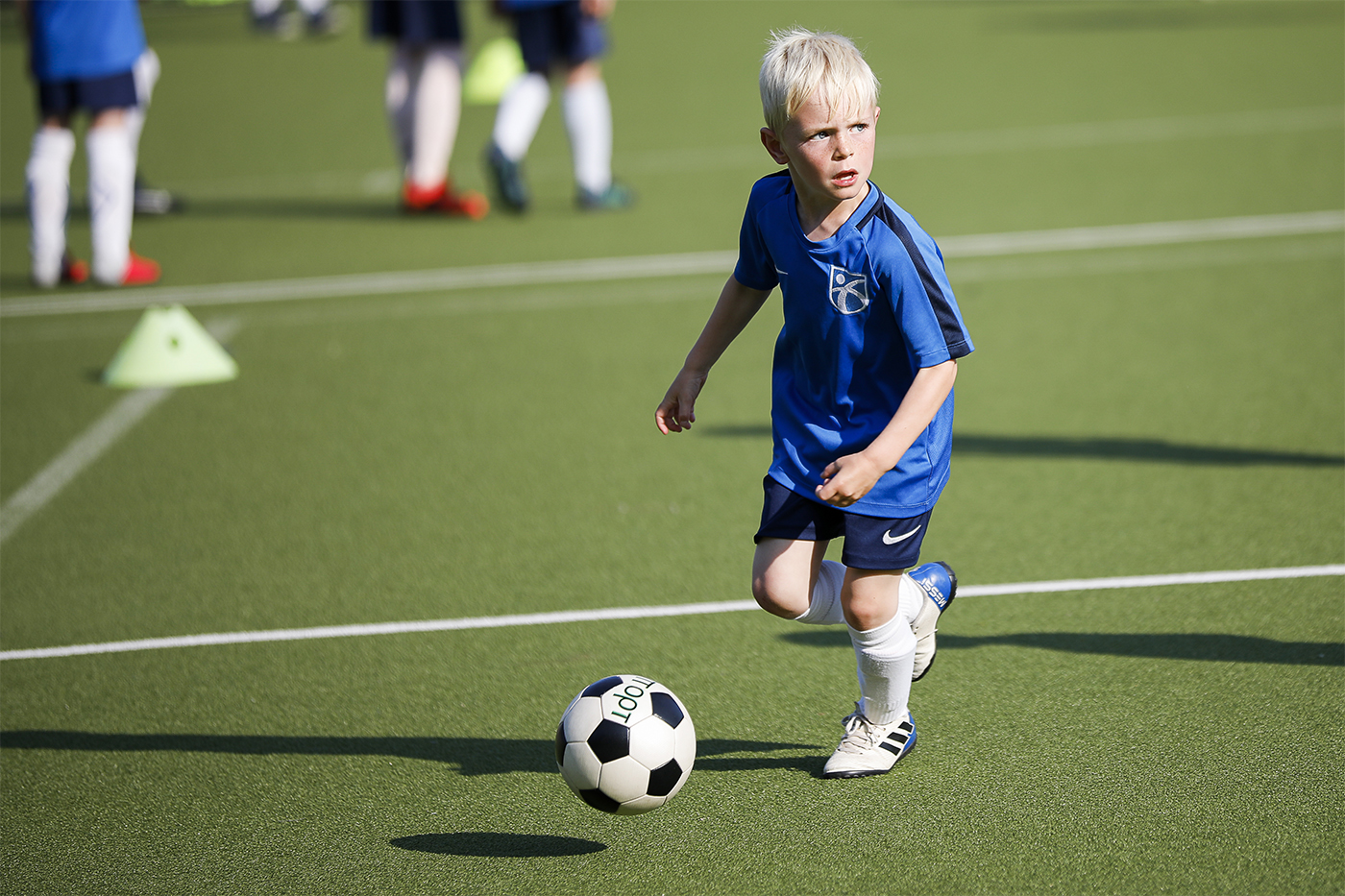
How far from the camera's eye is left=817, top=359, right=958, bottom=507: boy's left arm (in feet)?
8.82

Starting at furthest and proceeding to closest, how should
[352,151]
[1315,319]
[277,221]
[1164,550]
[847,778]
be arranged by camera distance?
[352,151], [277,221], [1315,319], [1164,550], [847,778]

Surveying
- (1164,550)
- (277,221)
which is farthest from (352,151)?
(1164,550)

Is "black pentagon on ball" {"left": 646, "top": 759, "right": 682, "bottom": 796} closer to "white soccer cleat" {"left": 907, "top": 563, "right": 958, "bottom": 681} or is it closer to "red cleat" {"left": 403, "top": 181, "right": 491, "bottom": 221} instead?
"white soccer cleat" {"left": 907, "top": 563, "right": 958, "bottom": 681}

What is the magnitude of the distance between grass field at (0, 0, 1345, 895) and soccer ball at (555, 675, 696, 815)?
140 millimetres

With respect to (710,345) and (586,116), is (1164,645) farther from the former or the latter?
(586,116)

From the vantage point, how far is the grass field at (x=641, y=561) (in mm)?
2951

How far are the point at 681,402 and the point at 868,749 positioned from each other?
898 mm

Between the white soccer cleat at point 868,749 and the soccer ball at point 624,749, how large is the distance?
0.39 metres

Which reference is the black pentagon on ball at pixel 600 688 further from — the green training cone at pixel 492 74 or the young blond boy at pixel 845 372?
the green training cone at pixel 492 74

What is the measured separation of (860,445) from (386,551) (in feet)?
7.12

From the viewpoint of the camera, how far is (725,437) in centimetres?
543

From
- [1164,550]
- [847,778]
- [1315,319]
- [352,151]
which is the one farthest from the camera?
[352,151]

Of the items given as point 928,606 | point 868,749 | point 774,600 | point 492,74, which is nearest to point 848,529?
point 774,600

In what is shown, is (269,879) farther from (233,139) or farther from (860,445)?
(233,139)
